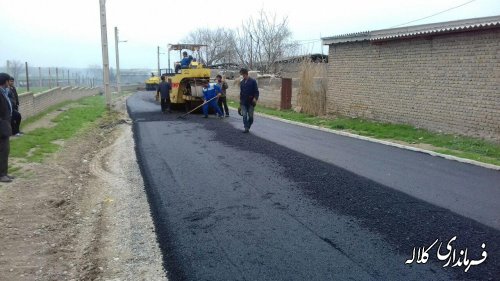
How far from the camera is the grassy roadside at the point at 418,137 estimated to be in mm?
10445

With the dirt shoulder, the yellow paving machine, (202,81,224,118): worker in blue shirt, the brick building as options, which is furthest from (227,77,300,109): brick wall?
the dirt shoulder

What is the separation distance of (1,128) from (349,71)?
513 inches

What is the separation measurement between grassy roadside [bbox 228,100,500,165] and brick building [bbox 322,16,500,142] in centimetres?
42

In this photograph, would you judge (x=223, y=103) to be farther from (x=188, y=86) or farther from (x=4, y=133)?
(x=4, y=133)

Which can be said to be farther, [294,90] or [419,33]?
[294,90]

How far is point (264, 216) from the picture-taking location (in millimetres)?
5680

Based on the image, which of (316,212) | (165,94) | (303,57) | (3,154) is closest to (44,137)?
(3,154)

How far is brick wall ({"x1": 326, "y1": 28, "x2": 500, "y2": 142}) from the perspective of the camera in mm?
11922

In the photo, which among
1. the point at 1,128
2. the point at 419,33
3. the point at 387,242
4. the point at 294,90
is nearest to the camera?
the point at 387,242

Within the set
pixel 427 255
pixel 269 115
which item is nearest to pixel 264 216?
pixel 427 255

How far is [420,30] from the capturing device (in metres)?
14.5

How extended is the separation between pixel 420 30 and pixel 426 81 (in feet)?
5.42

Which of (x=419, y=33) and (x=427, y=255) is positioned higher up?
(x=419, y=33)

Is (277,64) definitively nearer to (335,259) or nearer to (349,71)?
(349,71)
